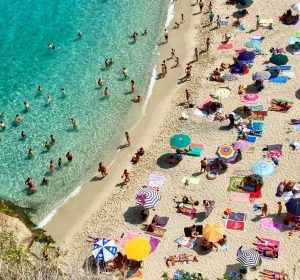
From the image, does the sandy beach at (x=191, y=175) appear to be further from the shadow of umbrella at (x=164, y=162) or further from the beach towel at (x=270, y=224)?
the beach towel at (x=270, y=224)

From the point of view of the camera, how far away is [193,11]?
1940 inches

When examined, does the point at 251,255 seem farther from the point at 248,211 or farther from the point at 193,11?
the point at 193,11

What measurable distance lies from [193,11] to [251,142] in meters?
21.3

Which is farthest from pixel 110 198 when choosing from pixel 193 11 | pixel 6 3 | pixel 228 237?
pixel 6 3

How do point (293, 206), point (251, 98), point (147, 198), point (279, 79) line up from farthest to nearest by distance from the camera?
point (279, 79) < point (251, 98) < point (147, 198) < point (293, 206)

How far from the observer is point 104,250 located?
2608cm

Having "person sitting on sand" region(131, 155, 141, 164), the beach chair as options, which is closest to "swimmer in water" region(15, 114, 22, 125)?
"person sitting on sand" region(131, 155, 141, 164)

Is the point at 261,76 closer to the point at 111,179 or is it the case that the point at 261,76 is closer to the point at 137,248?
the point at 111,179

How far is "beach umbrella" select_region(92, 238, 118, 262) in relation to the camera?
84.9ft

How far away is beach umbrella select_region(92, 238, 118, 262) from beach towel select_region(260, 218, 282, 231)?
8.30m

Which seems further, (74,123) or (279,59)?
(279,59)

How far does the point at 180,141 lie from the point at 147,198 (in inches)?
213

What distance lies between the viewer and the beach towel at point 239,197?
29.0 metres

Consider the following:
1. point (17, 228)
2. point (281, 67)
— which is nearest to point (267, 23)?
point (281, 67)
